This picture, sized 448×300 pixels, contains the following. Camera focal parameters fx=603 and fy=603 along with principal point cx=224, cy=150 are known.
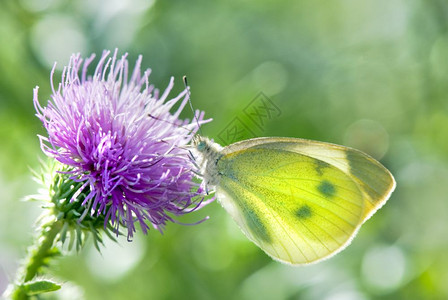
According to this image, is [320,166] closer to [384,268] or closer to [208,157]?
[208,157]

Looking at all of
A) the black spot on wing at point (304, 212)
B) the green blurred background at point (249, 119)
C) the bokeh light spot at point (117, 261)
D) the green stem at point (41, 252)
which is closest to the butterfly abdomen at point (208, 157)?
Answer: the black spot on wing at point (304, 212)

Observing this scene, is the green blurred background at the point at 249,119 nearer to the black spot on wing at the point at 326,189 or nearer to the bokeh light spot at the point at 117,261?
the bokeh light spot at the point at 117,261

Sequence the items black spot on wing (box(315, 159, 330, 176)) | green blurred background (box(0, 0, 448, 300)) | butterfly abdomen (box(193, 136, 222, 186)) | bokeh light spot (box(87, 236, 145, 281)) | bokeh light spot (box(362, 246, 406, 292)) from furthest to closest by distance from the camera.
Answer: green blurred background (box(0, 0, 448, 300)) → bokeh light spot (box(87, 236, 145, 281)) → bokeh light spot (box(362, 246, 406, 292)) → black spot on wing (box(315, 159, 330, 176)) → butterfly abdomen (box(193, 136, 222, 186))

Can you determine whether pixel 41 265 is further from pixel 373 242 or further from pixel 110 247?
→ pixel 373 242

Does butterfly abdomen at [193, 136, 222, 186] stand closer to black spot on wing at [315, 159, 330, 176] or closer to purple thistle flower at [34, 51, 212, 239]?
purple thistle flower at [34, 51, 212, 239]

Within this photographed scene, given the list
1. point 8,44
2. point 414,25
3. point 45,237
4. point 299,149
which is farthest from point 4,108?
point 414,25

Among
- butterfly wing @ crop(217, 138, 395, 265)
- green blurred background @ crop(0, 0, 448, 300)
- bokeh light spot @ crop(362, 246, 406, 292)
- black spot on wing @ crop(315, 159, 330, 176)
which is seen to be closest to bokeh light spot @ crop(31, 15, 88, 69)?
green blurred background @ crop(0, 0, 448, 300)
